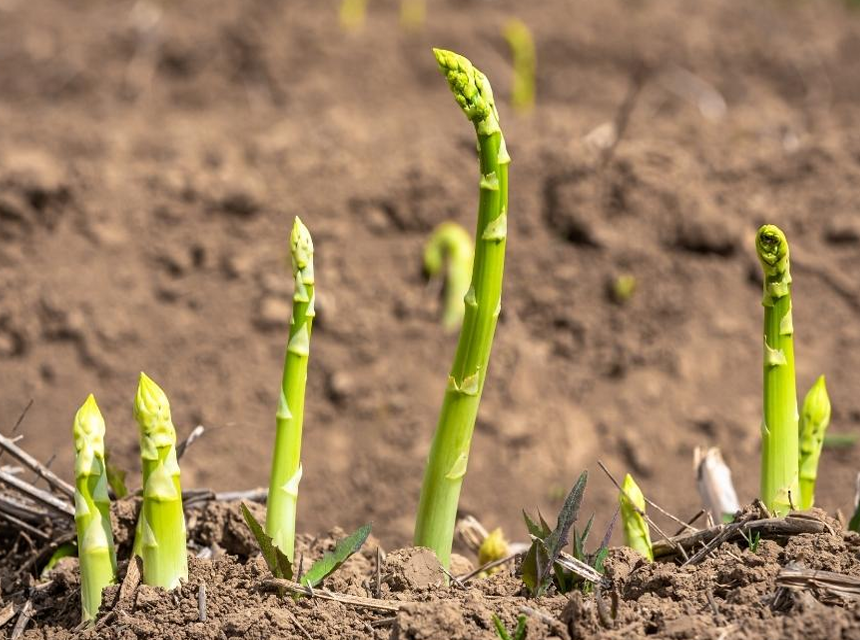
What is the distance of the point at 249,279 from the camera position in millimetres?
4527

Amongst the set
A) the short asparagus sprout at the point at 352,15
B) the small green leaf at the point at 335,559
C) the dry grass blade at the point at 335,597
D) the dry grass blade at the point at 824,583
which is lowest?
the dry grass blade at the point at 335,597

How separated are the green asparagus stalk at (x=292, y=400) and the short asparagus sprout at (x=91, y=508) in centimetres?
30

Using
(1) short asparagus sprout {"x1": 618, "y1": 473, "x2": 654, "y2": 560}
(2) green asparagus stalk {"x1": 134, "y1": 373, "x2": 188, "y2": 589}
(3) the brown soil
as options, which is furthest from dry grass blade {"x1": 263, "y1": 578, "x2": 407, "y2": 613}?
(1) short asparagus sprout {"x1": 618, "y1": 473, "x2": 654, "y2": 560}

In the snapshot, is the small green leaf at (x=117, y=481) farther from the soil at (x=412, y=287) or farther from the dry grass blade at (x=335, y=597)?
the soil at (x=412, y=287)

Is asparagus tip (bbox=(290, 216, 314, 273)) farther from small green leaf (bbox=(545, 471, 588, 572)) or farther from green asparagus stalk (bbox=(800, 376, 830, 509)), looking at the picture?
green asparagus stalk (bbox=(800, 376, 830, 509))

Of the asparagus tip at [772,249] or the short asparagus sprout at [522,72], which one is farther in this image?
the short asparagus sprout at [522,72]

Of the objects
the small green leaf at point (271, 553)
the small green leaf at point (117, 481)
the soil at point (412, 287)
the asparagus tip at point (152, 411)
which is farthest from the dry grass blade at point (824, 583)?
the soil at point (412, 287)

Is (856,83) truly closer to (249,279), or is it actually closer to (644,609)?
(249,279)

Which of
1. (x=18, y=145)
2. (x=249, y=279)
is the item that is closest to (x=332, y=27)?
(x=18, y=145)

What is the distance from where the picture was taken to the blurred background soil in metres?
3.96

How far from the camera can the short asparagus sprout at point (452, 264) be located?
14.5ft

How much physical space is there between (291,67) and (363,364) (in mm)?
2709

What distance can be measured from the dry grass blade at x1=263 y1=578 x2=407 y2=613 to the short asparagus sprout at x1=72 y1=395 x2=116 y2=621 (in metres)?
0.30

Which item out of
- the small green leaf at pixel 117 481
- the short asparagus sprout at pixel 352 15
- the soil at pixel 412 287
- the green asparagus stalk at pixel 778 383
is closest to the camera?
the green asparagus stalk at pixel 778 383
